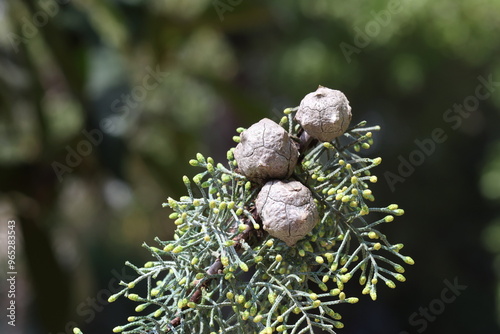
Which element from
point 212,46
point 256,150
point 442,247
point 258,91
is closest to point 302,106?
point 256,150

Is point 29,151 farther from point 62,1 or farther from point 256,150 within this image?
point 256,150

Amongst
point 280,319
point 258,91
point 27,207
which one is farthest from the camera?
point 258,91

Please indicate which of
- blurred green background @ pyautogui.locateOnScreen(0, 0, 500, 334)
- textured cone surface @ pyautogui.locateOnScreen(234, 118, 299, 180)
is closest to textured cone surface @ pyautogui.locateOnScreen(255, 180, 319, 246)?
textured cone surface @ pyautogui.locateOnScreen(234, 118, 299, 180)

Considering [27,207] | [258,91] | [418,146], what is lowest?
[418,146]

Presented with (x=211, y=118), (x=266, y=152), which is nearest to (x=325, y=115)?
(x=266, y=152)

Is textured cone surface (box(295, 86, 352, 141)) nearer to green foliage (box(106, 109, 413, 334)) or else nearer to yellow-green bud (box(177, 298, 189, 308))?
green foliage (box(106, 109, 413, 334))

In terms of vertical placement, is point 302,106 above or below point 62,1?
below

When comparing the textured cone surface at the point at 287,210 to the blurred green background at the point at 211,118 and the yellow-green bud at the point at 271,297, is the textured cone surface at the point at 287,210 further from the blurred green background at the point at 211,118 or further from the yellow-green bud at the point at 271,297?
the blurred green background at the point at 211,118
